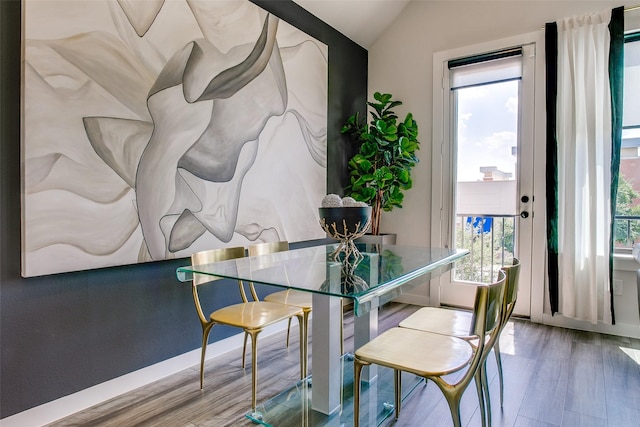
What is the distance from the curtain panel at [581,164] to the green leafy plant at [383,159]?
1248 millimetres

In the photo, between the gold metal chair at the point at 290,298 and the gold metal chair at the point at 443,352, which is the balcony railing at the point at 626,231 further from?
the gold metal chair at the point at 290,298

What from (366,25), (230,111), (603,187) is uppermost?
(366,25)

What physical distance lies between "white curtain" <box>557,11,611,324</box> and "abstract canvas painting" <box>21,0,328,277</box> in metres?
2.22

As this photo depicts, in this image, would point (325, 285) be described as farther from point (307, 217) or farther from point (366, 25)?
point (366, 25)

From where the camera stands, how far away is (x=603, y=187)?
3.09m

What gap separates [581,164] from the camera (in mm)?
3172

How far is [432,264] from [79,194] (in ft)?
5.96

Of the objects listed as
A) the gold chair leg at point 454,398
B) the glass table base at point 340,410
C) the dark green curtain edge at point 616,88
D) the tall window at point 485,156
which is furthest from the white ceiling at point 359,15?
the gold chair leg at point 454,398

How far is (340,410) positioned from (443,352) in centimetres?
60

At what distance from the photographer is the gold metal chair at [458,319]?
5.32 ft

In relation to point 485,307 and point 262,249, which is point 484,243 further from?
point 485,307

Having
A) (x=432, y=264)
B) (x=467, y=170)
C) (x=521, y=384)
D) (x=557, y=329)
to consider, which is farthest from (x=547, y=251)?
(x=432, y=264)

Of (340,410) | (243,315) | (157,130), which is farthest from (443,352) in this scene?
(157,130)

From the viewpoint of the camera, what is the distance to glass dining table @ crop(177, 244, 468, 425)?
1.49 metres
